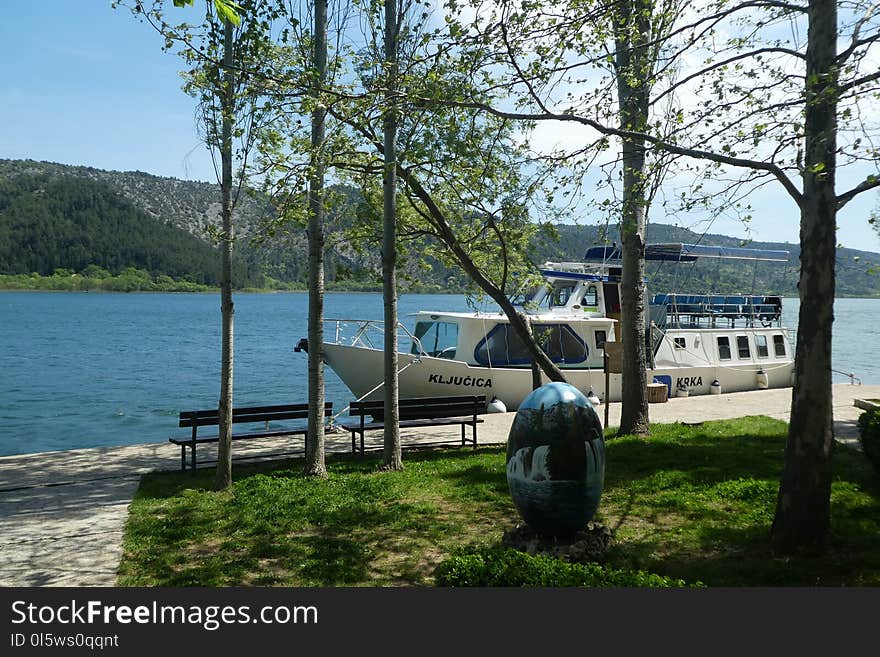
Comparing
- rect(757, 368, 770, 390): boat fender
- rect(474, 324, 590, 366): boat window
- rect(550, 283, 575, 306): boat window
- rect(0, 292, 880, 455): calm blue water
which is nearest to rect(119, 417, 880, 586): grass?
rect(474, 324, 590, 366): boat window

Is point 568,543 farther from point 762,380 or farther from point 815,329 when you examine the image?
point 762,380

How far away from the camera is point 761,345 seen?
2781 cm

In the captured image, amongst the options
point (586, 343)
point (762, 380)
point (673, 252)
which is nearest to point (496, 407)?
point (586, 343)

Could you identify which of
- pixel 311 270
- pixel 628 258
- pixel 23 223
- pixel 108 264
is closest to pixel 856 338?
pixel 628 258

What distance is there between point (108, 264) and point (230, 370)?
565 feet

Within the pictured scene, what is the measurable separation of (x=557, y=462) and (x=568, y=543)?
33.8 inches

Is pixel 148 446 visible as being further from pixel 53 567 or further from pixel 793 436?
pixel 793 436

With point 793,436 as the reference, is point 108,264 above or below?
above

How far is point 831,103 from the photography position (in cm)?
646

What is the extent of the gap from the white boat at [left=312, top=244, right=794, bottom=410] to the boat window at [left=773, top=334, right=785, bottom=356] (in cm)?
4

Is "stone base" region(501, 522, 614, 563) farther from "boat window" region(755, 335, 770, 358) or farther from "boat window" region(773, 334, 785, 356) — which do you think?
"boat window" region(773, 334, 785, 356)

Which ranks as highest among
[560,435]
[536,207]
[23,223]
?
[23,223]

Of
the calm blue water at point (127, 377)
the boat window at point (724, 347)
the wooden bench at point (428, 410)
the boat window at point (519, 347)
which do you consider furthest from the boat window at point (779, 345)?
the wooden bench at point (428, 410)

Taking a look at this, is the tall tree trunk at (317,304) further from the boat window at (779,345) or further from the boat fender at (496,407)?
the boat window at (779,345)
